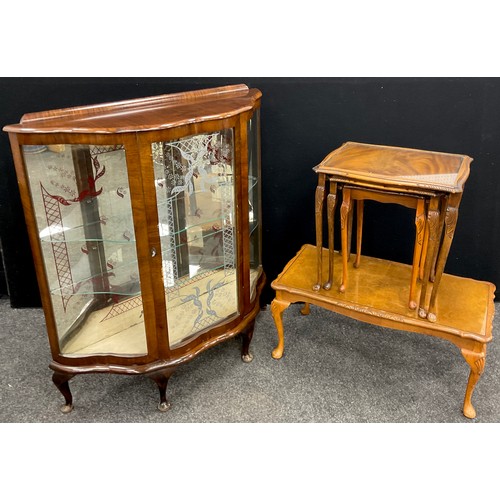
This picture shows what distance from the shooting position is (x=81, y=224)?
7.48 ft

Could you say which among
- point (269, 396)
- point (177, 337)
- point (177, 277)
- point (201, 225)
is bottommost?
point (269, 396)

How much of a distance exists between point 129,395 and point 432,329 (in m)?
1.43

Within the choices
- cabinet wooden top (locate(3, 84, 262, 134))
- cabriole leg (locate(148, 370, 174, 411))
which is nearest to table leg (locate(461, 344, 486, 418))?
cabriole leg (locate(148, 370, 174, 411))

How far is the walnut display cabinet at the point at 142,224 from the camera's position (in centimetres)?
204

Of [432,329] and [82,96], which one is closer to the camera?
[432,329]

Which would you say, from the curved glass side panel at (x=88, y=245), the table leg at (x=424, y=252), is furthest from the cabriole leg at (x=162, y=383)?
the table leg at (x=424, y=252)

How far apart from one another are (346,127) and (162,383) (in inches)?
61.6

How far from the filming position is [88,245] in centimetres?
235

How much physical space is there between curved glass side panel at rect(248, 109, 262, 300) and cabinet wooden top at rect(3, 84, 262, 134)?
14cm

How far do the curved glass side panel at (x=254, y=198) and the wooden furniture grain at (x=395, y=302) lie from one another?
17 centimetres

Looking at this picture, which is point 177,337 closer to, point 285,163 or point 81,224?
point 81,224

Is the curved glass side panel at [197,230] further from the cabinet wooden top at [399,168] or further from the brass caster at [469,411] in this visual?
the brass caster at [469,411]

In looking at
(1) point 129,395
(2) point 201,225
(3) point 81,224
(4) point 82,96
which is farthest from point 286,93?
(1) point 129,395

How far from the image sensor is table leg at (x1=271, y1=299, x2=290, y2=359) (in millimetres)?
2703
